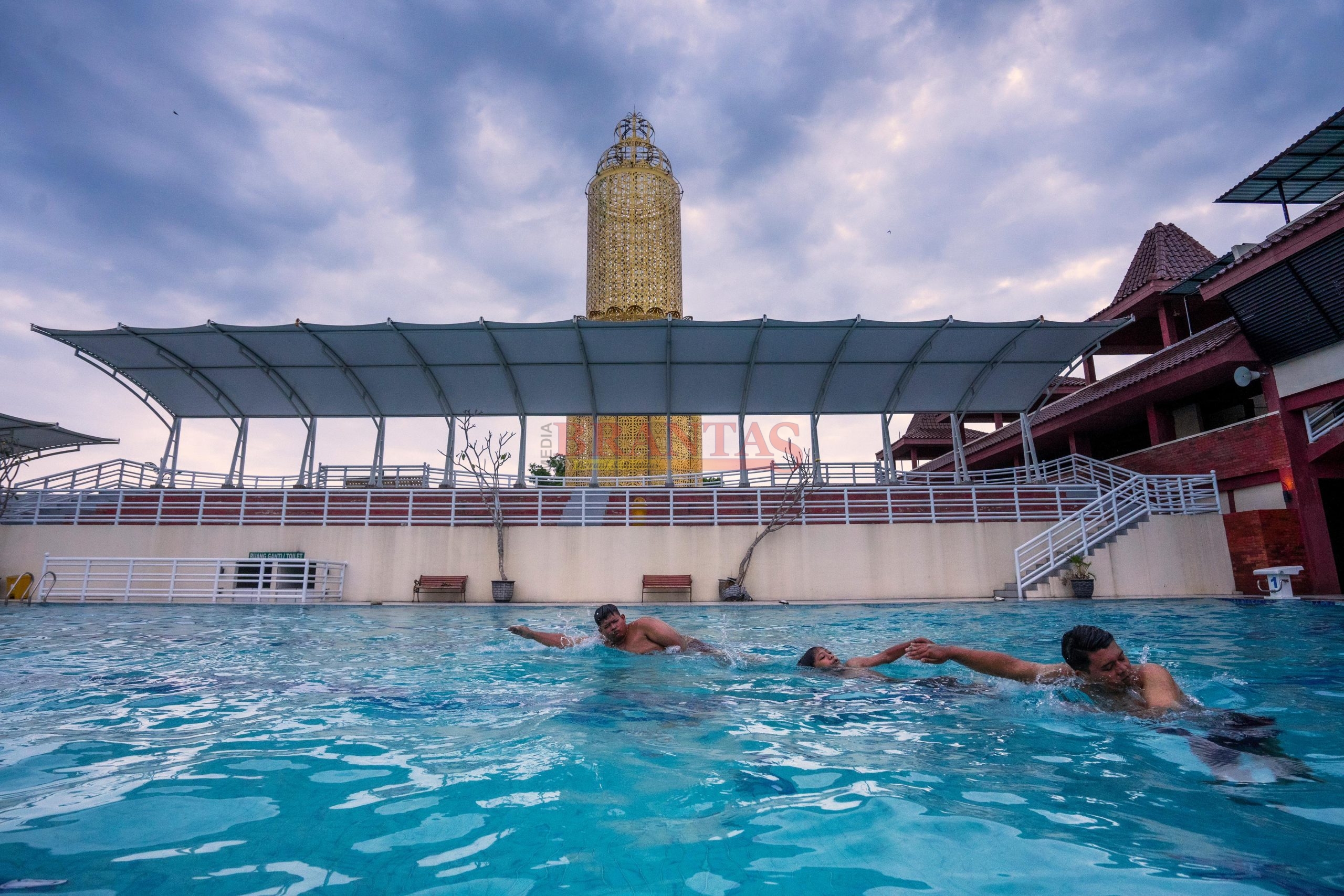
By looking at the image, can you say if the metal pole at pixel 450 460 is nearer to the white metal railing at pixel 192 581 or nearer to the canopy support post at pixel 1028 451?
the white metal railing at pixel 192 581

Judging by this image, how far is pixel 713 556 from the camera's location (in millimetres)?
14641

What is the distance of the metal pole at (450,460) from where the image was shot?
56.9 feet

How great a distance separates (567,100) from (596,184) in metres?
11.6

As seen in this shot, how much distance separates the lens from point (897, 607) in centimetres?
1215

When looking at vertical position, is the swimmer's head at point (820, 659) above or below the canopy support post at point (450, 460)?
below

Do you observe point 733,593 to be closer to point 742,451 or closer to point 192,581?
point 742,451

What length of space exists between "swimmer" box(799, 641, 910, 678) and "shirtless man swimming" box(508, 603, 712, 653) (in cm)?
121

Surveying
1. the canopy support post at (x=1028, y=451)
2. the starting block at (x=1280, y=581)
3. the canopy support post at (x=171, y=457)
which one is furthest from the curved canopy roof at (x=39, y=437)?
the starting block at (x=1280, y=581)

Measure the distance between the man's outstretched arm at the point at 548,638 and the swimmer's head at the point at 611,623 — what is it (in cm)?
73

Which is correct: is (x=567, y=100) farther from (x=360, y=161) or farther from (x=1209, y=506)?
(x=1209, y=506)

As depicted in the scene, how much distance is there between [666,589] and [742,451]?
4.86 m

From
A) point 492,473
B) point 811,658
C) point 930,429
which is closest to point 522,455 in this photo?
point 492,473

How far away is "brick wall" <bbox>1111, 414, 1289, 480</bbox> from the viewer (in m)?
14.3

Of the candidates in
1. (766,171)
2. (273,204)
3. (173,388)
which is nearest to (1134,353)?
(766,171)
